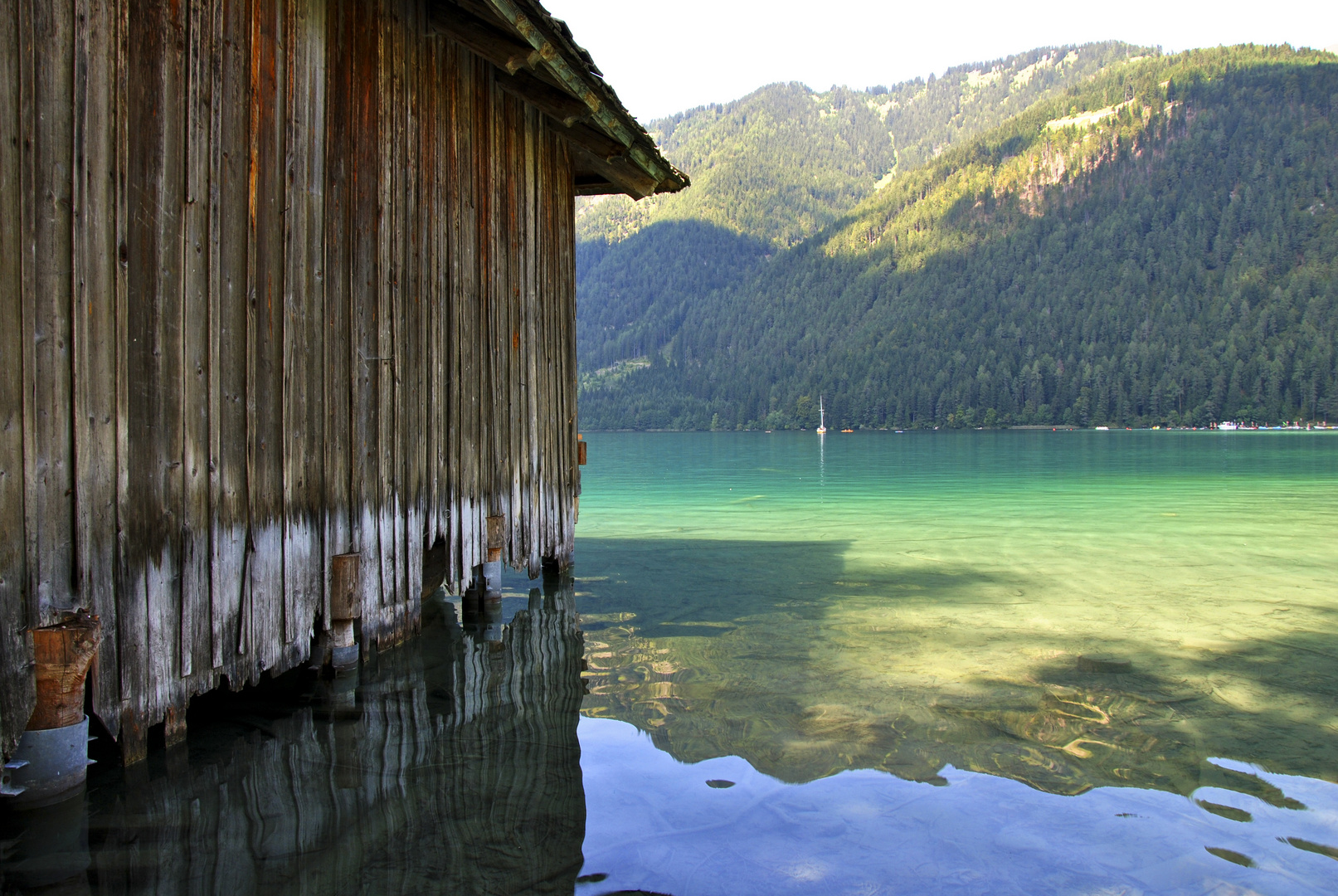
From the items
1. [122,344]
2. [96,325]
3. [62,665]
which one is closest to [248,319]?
[122,344]

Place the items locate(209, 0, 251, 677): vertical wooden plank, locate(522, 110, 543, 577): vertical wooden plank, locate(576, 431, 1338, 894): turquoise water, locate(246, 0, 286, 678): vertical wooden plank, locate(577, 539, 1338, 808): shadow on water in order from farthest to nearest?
locate(522, 110, 543, 577): vertical wooden plank → locate(577, 539, 1338, 808): shadow on water → locate(246, 0, 286, 678): vertical wooden plank → locate(209, 0, 251, 677): vertical wooden plank → locate(576, 431, 1338, 894): turquoise water

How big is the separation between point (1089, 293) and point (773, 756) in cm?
17145

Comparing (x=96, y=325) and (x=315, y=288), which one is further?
(x=315, y=288)

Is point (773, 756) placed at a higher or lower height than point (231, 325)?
lower

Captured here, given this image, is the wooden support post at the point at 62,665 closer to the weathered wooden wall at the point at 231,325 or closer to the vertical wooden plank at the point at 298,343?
the weathered wooden wall at the point at 231,325

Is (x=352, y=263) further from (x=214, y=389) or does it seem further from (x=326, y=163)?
(x=214, y=389)

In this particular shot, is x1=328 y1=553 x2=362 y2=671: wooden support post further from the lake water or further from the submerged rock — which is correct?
the submerged rock

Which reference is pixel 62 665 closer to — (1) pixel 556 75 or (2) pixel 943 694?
(2) pixel 943 694

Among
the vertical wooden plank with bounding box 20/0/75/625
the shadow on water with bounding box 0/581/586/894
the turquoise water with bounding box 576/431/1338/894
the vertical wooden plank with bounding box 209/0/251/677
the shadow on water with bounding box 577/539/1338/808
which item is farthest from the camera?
the shadow on water with bounding box 577/539/1338/808

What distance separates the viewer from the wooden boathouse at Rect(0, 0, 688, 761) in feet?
11.7

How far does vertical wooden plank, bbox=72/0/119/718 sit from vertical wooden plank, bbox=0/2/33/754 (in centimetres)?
24

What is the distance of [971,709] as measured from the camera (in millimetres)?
5871

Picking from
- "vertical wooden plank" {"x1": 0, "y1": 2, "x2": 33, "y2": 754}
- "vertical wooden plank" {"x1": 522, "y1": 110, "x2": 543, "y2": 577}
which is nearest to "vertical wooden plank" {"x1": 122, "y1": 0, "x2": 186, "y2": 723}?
"vertical wooden plank" {"x1": 0, "y1": 2, "x2": 33, "y2": 754}

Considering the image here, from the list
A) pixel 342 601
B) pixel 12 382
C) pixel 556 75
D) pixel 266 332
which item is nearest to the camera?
pixel 12 382
